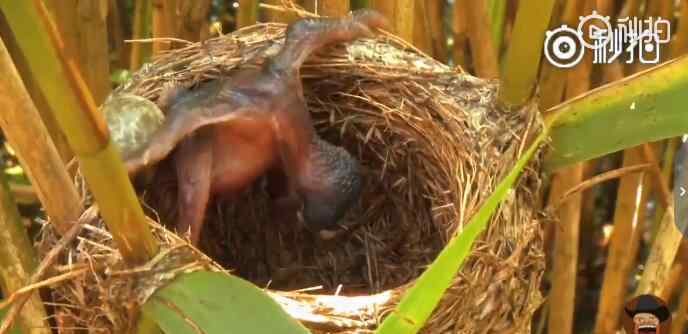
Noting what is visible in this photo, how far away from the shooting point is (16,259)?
0.67 m

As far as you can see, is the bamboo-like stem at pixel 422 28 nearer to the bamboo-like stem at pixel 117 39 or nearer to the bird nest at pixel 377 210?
the bird nest at pixel 377 210

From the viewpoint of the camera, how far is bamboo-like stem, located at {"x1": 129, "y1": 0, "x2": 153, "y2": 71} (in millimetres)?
873

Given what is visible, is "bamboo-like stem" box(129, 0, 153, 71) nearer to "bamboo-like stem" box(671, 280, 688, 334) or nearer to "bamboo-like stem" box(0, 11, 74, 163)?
"bamboo-like stem" box(0, 11, 74, 163)

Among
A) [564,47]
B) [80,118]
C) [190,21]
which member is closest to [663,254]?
[564,47]

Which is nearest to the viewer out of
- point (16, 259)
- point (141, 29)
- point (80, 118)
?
point (80, 118)

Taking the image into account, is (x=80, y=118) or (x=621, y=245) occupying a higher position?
(x=80, y=118)

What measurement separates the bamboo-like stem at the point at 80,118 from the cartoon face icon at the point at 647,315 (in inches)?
18.3

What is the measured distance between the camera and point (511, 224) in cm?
65

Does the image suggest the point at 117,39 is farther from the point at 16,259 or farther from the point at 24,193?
the point at 16,259

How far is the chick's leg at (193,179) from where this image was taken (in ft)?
2.37

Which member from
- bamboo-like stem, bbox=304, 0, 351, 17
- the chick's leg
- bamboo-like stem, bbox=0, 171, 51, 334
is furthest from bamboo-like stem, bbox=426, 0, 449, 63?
bamboo-like stem, bbox=0, 171, 51, 334

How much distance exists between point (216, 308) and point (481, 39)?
36 centimetres

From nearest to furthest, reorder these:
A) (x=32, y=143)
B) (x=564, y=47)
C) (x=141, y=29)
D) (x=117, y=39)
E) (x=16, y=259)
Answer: (x=32, y=143)
(x=16, y=259)
(x=564, y=47)
(x=141, y=29)
(x=117, y=39)

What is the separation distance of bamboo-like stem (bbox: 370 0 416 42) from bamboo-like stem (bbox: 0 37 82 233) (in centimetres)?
27
